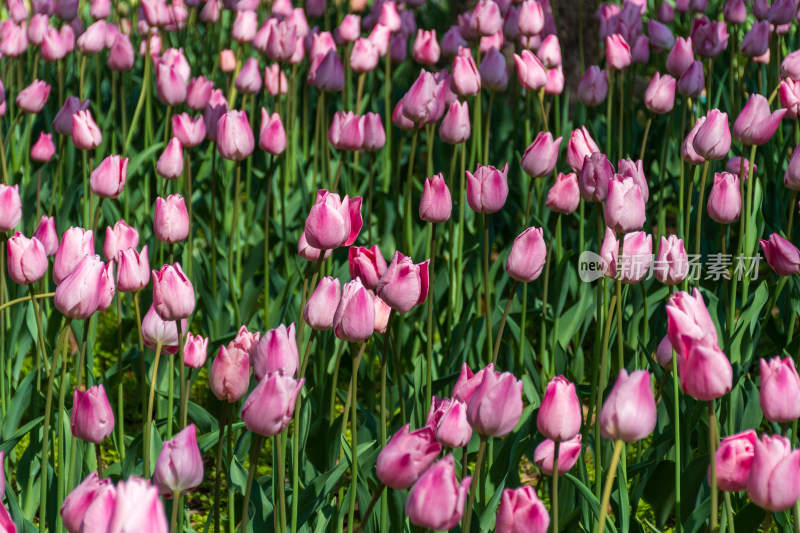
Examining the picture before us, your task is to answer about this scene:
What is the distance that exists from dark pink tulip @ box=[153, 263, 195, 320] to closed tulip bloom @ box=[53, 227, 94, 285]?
21cm

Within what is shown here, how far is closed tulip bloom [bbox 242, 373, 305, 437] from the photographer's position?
117cm

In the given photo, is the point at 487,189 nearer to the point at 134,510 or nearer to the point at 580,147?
the point at 580,147

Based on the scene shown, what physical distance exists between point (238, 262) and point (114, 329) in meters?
0.48

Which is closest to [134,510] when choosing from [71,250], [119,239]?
[71,250]

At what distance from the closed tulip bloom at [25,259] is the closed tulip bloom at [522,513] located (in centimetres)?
95

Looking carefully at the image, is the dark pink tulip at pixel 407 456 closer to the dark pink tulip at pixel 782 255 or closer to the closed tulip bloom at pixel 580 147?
the dark pink tulip at pixel 782 255

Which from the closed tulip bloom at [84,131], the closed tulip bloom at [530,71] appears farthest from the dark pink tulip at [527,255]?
the closed tulip bloom at [84,131]

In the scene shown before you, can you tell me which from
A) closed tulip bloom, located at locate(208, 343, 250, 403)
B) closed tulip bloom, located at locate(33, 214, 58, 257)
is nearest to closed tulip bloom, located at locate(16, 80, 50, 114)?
closed tulip bloom, located at locate(33, 214, 58, 257)

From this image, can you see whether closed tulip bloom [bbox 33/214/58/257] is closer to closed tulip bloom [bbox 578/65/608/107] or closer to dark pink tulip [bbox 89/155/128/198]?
dark pink tulip [bbox 89/155/128/198]

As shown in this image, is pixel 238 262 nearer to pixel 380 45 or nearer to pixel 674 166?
pixel 380 45

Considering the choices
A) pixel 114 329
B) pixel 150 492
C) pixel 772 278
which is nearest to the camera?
pixel 150 492

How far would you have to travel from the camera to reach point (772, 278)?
2850 millimetres

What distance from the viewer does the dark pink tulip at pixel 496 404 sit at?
1153 millimetres

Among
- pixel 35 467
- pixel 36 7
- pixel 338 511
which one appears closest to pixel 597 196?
pixel 338 511
